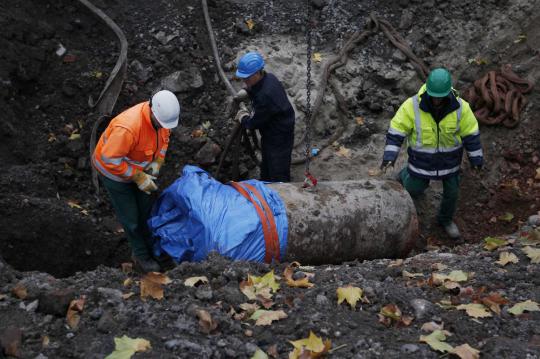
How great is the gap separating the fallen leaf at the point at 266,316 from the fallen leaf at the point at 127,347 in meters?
0.65

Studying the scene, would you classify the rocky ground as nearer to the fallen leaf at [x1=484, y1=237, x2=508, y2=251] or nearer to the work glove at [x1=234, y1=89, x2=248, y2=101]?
the fallen leaf at [x1=484, y1=237, x2=508, y2=251]

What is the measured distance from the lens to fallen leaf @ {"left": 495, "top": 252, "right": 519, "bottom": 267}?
439 centimetres

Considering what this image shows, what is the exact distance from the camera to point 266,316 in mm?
3617

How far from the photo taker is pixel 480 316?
3.63 meters

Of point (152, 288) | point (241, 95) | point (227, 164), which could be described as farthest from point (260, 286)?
point (227, 164)

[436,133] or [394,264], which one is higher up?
[436,133]

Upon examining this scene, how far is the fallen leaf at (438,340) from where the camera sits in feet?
10.8

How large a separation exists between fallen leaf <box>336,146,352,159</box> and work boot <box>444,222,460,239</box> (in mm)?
1518

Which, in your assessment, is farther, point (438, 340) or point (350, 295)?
point (350, 295)

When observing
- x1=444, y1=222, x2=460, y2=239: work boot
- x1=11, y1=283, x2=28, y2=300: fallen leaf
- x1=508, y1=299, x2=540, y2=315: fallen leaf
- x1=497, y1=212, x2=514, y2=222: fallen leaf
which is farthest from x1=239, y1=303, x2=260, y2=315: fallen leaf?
x1=497, y1=212, x2=514, y2=222: fallen leaf

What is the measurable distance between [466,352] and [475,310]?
1.55ft

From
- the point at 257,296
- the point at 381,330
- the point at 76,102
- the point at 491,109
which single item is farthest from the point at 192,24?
the point at 381,330

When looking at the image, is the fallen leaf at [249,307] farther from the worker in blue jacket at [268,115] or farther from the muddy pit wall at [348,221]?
the worker in blue jacket at [268,115]

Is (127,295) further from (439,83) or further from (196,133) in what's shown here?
(196,133)
